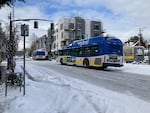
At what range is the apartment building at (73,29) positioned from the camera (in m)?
94.9

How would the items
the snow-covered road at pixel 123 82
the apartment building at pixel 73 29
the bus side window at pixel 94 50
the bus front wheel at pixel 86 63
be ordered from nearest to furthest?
the snow-covered road at pixel 123 82, the bus side window at pixel 94 50, the bus front wheel at pixel 86 63, the apartment building at pixel 73 29

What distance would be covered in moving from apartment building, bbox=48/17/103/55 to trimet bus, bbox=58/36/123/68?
186 ft

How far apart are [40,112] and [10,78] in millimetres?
5255

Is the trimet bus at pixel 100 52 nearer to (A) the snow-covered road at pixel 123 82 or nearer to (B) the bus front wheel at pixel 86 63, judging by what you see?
(B) the bus front wheel at pixel 86 63

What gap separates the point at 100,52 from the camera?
29.7 meters

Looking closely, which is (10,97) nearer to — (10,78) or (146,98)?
(10,78)

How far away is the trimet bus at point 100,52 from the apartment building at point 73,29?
5680 centimetres

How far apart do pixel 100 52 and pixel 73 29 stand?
66.1 m

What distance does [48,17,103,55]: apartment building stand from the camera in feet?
311

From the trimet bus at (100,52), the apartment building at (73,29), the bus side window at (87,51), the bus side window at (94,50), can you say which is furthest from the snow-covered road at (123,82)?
the apartment building at (73,29)

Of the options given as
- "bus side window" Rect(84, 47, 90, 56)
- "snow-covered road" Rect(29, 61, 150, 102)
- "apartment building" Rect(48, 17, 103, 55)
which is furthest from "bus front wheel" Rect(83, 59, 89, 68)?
"apartment building" Rect(48, 17, 103, 55)

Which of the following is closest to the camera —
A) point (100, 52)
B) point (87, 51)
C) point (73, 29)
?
point (100, 52)

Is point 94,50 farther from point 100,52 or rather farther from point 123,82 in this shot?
point 123,82

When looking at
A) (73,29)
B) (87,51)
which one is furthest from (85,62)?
(73,29)
